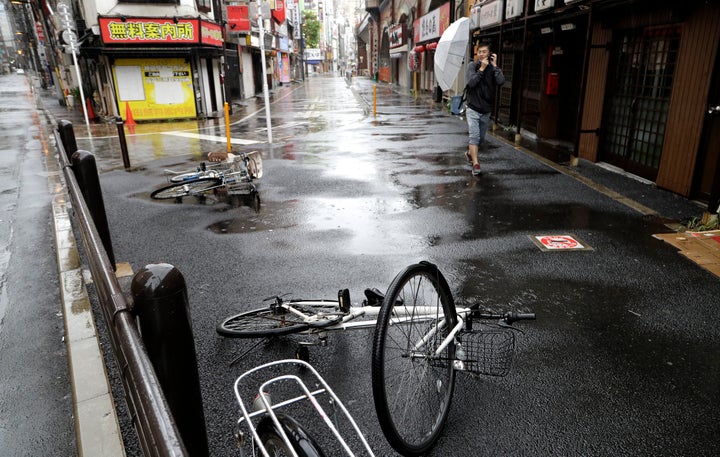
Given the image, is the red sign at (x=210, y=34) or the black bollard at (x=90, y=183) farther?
the red sign at (x=210, y=34)

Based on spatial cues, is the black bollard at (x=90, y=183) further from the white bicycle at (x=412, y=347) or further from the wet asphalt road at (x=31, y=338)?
the white bicycle at (x=412, y=347)

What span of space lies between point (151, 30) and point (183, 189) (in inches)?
547

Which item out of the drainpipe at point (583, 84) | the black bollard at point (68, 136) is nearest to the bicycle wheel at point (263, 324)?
the black bollard at point (68, 136)

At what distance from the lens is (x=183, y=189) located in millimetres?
9000

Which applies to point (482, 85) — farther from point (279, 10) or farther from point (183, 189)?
point (279, 10)

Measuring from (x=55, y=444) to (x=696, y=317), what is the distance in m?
5.14

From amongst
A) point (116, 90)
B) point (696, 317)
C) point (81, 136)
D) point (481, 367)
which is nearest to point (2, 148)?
point (81, 136)

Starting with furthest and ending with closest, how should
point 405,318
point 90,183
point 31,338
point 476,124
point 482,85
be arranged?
point 476,124, point 482,85, point 90,183, point 31,338, point 405,318

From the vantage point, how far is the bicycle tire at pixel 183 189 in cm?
888

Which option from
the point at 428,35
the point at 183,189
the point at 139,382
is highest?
the point at 428,35

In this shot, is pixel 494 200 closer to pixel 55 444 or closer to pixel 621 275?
pixel 621 275

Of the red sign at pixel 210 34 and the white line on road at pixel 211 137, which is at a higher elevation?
the red sign at pixel 210 34

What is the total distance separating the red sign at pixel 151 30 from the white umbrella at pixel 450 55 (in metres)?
12.1

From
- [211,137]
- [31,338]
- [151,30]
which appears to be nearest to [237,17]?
[151,30]
